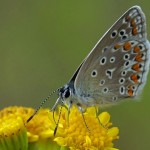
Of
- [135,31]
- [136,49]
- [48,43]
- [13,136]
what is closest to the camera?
[13,136]

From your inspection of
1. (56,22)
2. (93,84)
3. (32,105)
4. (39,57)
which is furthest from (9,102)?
(93,84)

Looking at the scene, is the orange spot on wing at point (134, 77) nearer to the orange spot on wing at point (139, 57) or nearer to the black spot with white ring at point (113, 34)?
the orange spot on wing at point (139, 57)

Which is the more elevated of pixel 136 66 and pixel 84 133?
pixel 136 66

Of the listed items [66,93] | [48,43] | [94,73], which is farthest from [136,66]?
[48,43]

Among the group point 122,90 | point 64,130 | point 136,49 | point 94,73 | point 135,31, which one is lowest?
point 64,130

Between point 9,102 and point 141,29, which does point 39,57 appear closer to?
point 9,102

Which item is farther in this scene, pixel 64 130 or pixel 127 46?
pixel 127 46

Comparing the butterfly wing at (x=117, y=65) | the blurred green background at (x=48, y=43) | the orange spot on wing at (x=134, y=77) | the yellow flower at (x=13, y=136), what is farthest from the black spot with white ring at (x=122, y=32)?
the blurred green background at (x=48, y=43)

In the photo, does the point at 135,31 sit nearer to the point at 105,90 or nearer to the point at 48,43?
the point at 105,90
